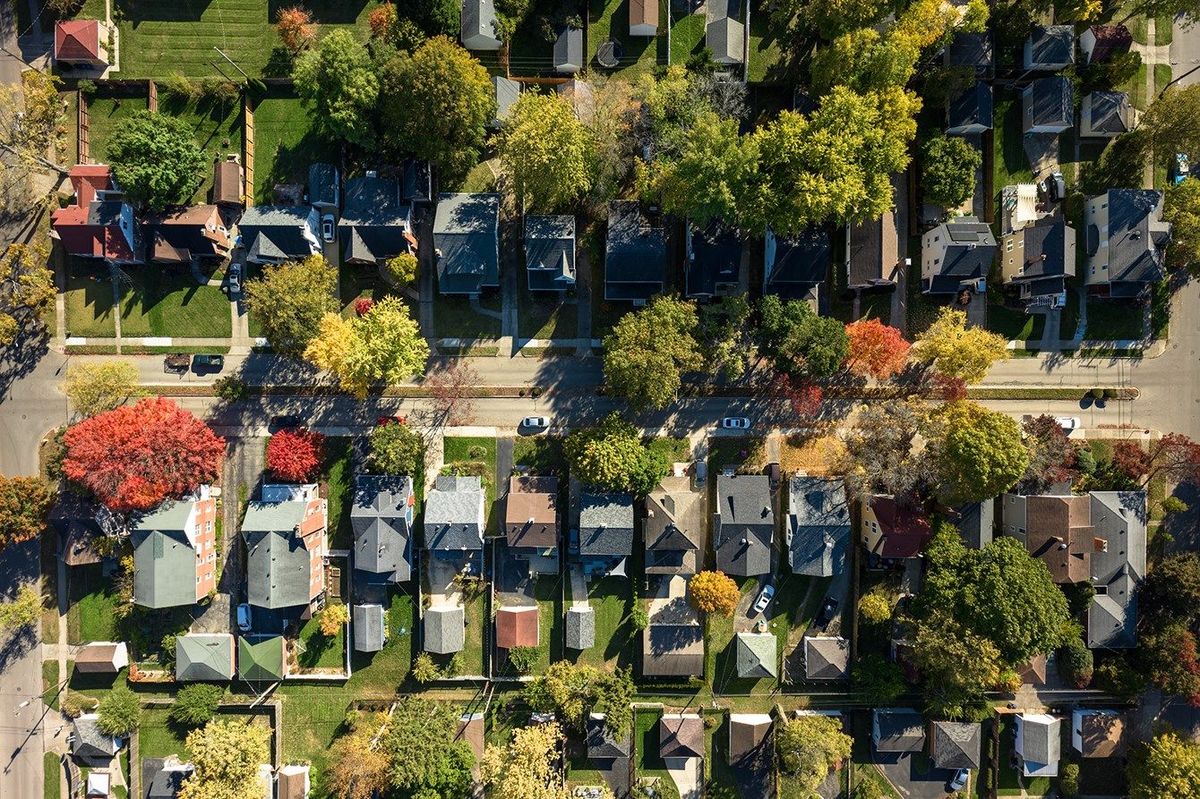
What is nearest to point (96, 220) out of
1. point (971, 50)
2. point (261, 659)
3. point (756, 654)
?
point (261, 659)

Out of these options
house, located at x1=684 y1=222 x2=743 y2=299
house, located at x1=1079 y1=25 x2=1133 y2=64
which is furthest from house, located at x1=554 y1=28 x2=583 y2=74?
house, located at x1=1079 y1=25 x2=1133 y2=64

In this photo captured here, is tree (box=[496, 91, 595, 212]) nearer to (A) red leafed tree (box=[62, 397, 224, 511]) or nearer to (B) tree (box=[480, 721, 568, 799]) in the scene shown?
(A) red leafed tree (box=[62, 397, 224, 511])

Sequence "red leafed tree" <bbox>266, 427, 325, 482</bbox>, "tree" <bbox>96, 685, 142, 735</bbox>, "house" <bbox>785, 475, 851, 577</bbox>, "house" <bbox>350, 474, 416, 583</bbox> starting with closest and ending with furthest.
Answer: "house" <bbox>350, 474, 416, 583</bbox> < "red leafed tree" <bbox>266, 427, 325, 482</bbox> < "tree" <bbox>96, 685, 142, 735</bbox> < "house" <bbox>785, 475, 851, 577</bbox>

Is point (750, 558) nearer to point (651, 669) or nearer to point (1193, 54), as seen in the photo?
point (651, 669)

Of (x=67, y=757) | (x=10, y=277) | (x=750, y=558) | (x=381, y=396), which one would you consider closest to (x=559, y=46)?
(x=381, y=396)

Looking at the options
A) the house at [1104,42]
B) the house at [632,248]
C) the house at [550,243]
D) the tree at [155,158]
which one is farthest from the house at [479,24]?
the house at [1104,42]

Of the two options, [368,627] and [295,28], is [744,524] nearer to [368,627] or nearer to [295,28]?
[368,627]
